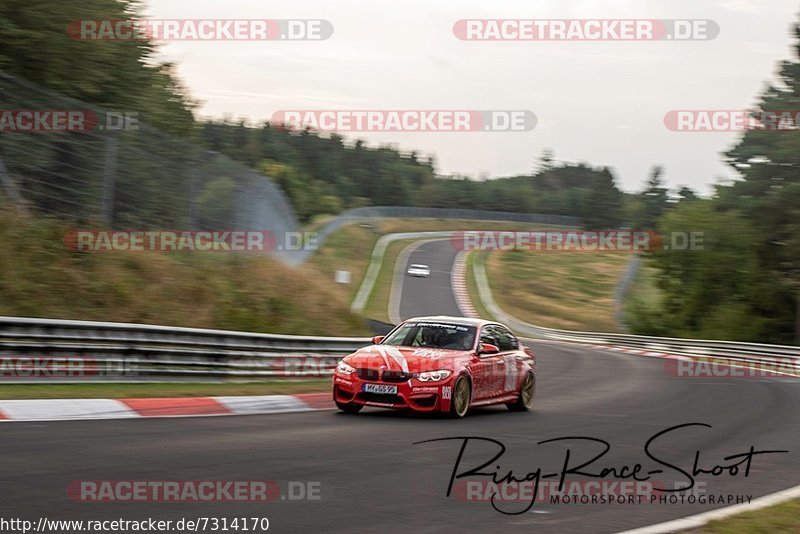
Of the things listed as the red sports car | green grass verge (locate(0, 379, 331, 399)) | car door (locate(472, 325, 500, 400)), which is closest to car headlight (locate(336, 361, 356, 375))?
the red sports car

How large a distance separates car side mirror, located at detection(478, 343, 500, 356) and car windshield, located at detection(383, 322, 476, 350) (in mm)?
129

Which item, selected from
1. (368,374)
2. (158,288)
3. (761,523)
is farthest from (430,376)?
(158,288)

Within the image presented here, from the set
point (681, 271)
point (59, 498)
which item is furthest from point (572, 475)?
point (681, 271)

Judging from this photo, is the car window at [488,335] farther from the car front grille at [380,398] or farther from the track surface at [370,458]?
the car front grille at [380,398]

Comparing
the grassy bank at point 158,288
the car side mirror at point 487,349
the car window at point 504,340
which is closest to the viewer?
the car side mirror at point 487,349

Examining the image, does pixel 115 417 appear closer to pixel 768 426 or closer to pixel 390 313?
pixel 768 426

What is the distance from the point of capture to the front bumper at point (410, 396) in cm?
1261

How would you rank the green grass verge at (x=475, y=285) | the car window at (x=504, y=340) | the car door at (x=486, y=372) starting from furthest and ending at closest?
the green grass verge at (x=475, y=285) < the car window at (x=504, y=340) < the car door at (x=486, y=372)

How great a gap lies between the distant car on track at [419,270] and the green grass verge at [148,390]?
5700 centimetres

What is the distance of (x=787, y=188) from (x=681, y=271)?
1541 centimetres

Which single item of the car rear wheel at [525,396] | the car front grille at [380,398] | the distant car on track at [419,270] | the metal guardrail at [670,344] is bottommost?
the metal guardrail at [670,344]

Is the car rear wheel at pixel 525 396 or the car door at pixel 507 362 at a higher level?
the car door at pixel 507 362

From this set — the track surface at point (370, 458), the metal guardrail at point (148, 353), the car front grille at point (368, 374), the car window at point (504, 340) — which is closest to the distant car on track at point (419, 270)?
the metal guardrail at point (148, 353)

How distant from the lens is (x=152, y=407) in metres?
12.1
